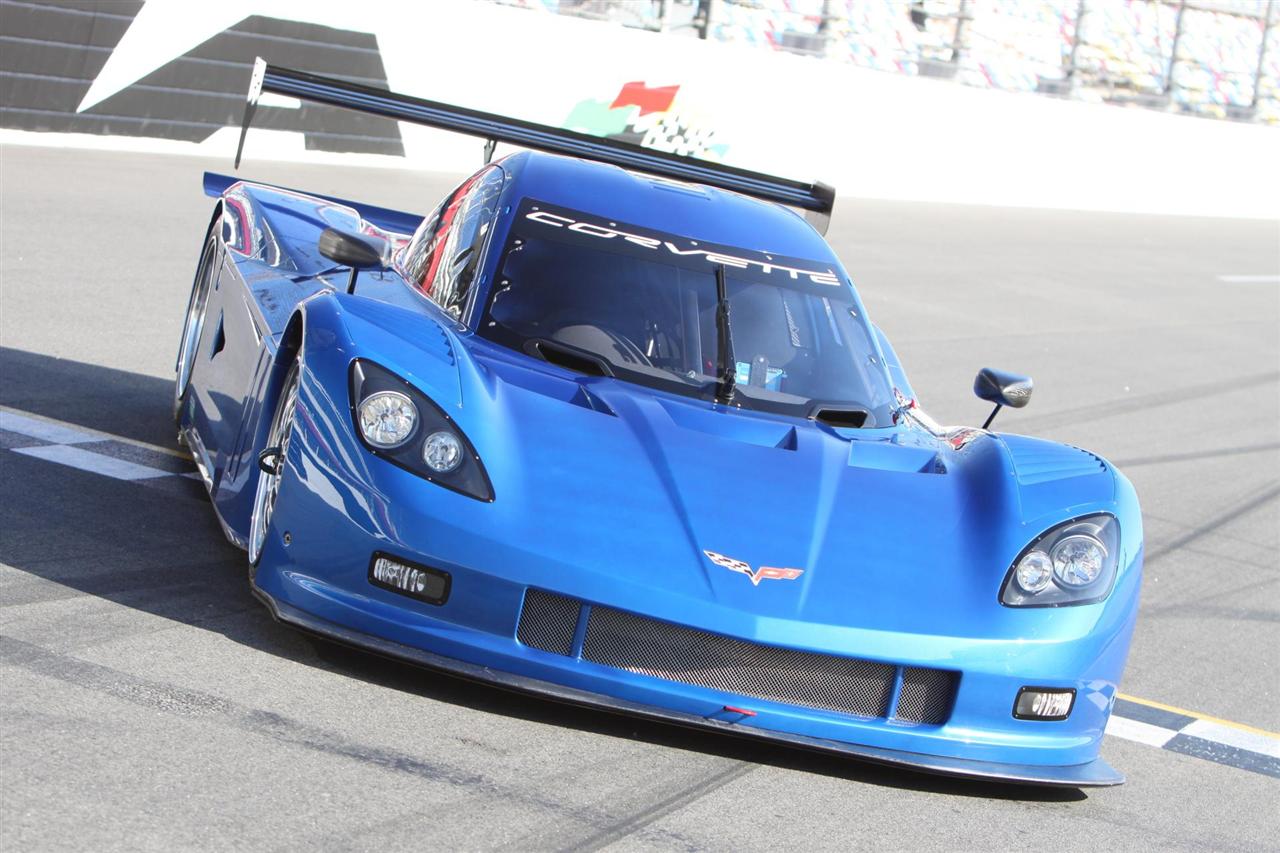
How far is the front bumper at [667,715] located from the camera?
13.0 ft

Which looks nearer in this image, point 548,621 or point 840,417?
point 548,621

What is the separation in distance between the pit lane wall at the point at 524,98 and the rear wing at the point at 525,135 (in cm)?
828

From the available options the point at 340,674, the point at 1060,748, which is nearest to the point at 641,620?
the point at 340,674

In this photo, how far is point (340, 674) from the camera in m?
4.21

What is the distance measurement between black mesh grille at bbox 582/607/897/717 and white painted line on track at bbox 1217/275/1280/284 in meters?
21.1

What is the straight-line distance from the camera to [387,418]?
4.31m

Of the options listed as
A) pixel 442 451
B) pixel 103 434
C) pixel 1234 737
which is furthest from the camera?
pixel 103 434

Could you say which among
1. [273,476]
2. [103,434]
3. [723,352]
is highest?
[723,352]

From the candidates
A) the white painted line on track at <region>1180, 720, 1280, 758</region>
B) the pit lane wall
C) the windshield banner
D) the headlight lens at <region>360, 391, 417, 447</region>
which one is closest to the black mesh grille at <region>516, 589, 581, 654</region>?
the headlight lens at <region>360, 391, 417, 447</region>

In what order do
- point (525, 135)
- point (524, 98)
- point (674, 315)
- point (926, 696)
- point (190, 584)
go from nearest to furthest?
1. point (926, 696)
2. point (190, 584)
3. point (674, 315)
4. point (525, 135)
5. point (524, 98)

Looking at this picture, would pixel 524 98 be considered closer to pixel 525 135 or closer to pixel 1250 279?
pixel 1250 279

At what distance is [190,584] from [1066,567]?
2.37 m

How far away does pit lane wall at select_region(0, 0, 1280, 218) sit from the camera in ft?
48.5

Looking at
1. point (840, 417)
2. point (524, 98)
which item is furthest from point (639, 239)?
point (524, 98)
